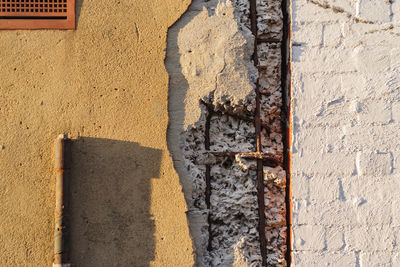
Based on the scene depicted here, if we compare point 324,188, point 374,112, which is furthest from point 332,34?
point 324,188

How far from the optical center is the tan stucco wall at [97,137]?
2291mm

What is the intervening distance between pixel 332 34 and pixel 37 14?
1.52m

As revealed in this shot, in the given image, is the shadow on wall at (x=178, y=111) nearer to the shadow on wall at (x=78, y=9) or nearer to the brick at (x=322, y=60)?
the shadow on wall at (x=78, y=9)

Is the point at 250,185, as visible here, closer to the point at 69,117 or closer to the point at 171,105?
the point at 171,105

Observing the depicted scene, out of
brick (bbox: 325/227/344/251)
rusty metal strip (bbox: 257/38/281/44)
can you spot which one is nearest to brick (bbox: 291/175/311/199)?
brick (bbox: 325/227/344/251)

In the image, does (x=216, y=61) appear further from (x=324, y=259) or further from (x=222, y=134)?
(x=324, y=259)

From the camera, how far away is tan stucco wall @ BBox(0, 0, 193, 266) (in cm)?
229

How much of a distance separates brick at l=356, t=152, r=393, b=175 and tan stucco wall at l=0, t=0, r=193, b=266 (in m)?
0.90

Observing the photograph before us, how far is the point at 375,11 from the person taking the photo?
245 cm

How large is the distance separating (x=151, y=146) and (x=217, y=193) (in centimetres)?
41

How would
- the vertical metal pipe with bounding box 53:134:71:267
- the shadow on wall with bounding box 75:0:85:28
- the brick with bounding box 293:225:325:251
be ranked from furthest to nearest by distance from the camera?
1. the shadow on wall with bounding box 75:0:85:28
2. the brick with bounding box 293:225:325:251
3. the vertical metal pipe with bounding box 53:134:71:267

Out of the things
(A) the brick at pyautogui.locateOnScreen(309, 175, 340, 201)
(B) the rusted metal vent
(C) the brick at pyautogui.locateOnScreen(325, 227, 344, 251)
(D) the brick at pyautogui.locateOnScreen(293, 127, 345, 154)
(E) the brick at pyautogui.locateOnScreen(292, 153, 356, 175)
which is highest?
(B) the rusted metal vent

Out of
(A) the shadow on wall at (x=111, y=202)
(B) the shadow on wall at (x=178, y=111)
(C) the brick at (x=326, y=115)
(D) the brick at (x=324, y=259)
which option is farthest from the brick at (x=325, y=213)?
(A) the shadow on wall at (x=111, y=202)

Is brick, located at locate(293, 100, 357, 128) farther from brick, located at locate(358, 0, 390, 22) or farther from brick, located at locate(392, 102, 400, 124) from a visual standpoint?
brick, located at locate(358, 0, 390, 22)
